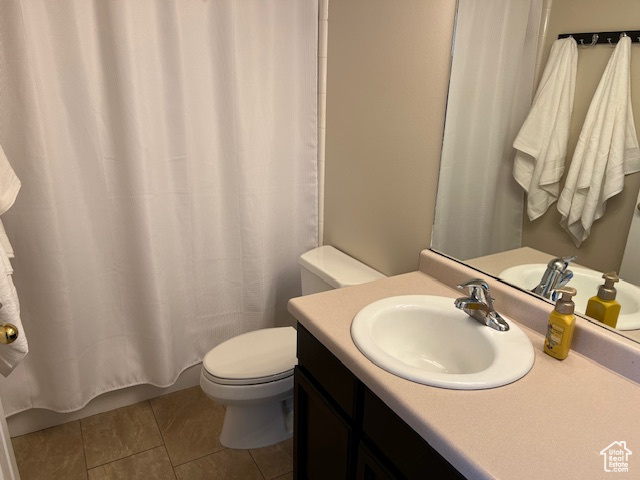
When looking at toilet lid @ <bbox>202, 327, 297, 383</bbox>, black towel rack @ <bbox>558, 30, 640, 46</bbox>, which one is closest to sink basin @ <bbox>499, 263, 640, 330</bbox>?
black towel rack @ <bbox>558, 30, 640, 46</bbox>

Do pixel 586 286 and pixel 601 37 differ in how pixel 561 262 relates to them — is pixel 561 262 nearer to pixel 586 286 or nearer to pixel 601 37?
pixel 586 286

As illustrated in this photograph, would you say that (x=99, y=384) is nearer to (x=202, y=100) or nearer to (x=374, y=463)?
(x=202, y=100)

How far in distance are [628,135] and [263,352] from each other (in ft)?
4.58

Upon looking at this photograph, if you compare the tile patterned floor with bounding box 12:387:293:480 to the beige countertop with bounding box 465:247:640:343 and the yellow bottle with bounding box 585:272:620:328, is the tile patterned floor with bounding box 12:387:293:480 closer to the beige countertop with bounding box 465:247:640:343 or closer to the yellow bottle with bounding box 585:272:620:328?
the beige countertop with bounding box 465:247:640:343

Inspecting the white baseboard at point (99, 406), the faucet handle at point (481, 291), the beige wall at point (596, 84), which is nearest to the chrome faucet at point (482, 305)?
the faucet handle at point (481, 291)

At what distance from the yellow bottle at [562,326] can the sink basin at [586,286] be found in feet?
0.42

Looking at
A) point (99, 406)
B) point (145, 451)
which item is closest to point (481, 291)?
point (145, 451)

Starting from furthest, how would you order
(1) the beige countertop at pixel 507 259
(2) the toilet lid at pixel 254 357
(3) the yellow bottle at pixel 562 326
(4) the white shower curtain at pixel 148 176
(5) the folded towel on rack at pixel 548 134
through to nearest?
(2) the toilet lid at pixel 254 357 < (4) the white shower curtain at pixel 148 176 < (1) the beige countertop at pixel 507 259 < (5) the folded towel on rack at pixel 548 134 < (3) the yellow bottle at pixel 562 326

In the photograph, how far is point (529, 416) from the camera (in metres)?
0.89

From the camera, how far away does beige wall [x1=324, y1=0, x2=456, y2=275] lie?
1.52 m

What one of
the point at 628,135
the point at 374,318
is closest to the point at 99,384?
the point at 374,318

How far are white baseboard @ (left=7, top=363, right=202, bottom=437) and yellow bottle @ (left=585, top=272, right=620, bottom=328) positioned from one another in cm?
175

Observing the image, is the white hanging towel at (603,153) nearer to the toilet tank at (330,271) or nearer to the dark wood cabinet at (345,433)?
the dark wood cabinet at (345,433)

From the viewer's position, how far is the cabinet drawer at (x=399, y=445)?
88 cm
